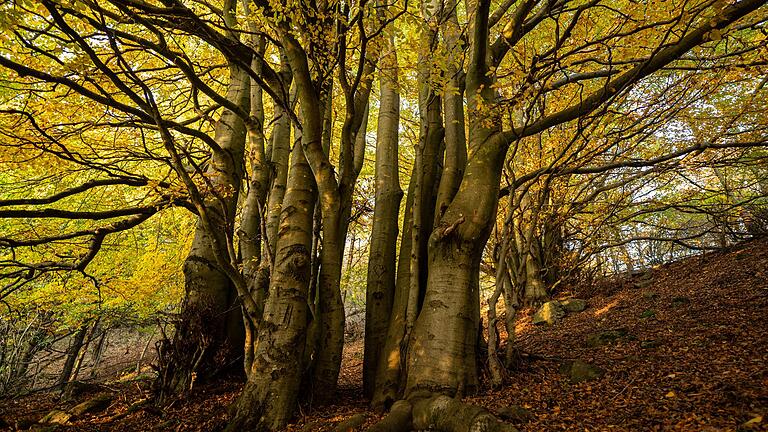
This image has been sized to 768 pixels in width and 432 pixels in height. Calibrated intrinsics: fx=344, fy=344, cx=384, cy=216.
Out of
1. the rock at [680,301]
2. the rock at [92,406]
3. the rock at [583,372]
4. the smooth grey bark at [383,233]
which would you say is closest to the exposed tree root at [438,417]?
the smooth grey bark at [383,233]

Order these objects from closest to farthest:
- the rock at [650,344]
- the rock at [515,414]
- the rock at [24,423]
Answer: the rock at [515,414], the rock at [24,423], the rock at [650,344]

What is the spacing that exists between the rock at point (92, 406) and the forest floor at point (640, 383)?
0.35 feet

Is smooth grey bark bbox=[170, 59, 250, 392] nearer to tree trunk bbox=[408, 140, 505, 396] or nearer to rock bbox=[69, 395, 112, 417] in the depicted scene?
rock bbox=[69, 395, 112, 417]

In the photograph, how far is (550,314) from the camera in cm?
788

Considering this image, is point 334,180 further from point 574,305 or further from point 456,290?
point 574,305

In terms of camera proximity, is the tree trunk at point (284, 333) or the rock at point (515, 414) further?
the tree trunk at point (284, 333)

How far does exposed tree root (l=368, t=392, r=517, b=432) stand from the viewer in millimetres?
2361

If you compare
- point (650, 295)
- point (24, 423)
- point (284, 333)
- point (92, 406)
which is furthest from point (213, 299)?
point (650, 295)

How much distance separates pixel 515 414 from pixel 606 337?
310 centimetres

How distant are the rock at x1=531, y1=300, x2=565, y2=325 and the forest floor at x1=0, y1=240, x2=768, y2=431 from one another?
39.3 inches

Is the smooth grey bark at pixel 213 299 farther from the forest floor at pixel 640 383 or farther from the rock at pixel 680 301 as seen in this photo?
the rock at pixel 680 301

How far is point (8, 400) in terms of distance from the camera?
818 centimetres

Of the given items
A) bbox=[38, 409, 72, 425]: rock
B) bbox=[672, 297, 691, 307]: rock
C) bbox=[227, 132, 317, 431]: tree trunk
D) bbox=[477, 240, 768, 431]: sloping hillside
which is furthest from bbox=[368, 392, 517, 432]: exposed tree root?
bbox=[672, 297, 691, 307]: rock

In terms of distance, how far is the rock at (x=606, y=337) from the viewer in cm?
480
